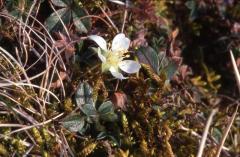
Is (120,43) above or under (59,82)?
above

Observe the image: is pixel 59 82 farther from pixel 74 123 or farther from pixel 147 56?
pixel 147 56

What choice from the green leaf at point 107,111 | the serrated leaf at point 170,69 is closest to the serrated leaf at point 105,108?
the green leaf at point 107,111

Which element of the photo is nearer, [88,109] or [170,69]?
[88,109]


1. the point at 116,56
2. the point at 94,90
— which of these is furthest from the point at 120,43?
the point at 94,90

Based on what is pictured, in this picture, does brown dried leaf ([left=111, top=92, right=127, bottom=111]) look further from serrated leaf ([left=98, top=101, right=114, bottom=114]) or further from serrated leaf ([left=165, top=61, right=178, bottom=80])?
serrated leaf ([left=165, top=61, right=178, bottom=80])

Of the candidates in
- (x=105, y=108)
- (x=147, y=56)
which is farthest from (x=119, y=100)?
(x=147, y=56)

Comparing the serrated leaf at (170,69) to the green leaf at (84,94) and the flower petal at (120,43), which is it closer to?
the flower petal at (120,43)

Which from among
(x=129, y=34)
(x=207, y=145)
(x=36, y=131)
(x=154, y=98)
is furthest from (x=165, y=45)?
(x=36, y=131)
